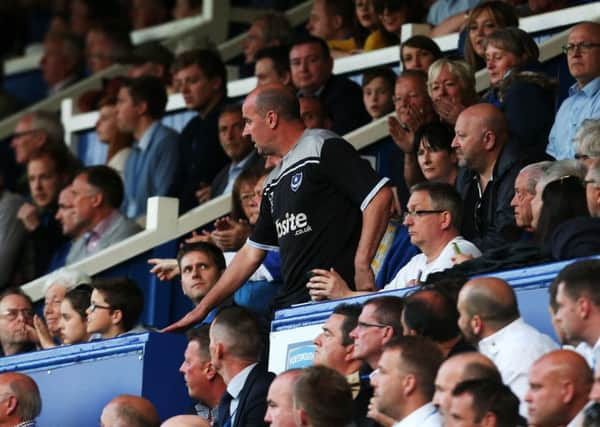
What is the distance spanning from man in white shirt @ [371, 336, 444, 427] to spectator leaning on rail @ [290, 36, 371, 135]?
513cm

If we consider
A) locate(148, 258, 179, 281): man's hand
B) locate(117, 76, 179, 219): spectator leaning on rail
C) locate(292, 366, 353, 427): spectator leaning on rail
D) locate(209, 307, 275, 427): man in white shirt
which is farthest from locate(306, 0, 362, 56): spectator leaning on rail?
locate(292, 366, 353, 427): spectator leaning on rail

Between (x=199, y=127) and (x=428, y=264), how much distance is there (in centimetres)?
430

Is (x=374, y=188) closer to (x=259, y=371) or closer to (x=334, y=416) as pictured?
(x=259, y=371)

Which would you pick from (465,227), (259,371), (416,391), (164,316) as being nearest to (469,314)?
(416,391)

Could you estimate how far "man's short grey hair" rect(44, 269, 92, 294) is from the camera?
439 inches

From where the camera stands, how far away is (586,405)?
6461mm

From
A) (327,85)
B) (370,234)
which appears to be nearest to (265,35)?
(327,85)

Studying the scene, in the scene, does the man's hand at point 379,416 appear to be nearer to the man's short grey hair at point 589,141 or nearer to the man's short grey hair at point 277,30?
the man's short grey hair at point 589,141

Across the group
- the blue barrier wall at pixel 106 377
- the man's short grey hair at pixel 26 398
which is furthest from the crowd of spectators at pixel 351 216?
the man's short grey hair at pixel 26 398

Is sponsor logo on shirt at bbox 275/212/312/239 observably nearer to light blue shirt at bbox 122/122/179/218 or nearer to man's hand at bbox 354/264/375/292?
man's hand at bbox 354/264/375/292

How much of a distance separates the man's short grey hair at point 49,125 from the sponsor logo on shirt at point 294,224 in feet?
15.7

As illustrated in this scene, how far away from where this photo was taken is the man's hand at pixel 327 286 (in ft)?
28.7

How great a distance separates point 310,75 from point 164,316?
6.19ft

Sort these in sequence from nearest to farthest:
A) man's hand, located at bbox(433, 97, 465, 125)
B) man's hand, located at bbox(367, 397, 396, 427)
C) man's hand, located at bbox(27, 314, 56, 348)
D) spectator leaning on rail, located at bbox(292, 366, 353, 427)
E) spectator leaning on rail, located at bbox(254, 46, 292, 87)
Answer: man's hand, located at bbox(367, 397, 396, 427) < spectator leaning on rail, located at bbox(292, 366, 353, 427) < man's hand, located at bbox(433, 97, 465, 125) < man's hand, located at bbox(27, 314, 56, 348) < spectator leaning on rail, located at bbox(254, 46, 292, 87)
